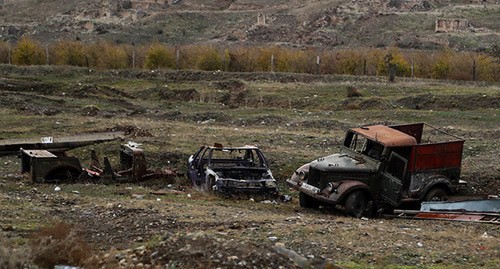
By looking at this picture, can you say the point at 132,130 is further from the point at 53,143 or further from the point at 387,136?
the point at 387,136

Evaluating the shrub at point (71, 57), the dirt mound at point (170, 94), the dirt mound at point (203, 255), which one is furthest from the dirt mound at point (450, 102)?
the dirt mound at point (203, 255)

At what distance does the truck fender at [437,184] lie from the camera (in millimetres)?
15680

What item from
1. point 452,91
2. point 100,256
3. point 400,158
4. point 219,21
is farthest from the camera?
point 219,21

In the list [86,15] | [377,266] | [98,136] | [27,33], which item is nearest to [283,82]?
[98,136]

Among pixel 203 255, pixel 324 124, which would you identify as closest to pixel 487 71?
pixel 324 124

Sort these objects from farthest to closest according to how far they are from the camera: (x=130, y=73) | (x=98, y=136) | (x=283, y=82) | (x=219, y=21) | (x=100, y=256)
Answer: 1. (x=219, y=21)
2. (x=130, y=73)
3. (x=283, y=82)
4. (x=98, y=136)
5. (x=100, y=256)

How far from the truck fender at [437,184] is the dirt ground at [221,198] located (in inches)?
40.1

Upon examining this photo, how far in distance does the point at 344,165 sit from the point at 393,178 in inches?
36.9

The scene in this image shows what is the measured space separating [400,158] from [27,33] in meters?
67.7

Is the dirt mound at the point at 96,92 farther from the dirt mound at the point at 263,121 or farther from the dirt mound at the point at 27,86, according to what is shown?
the dirt mound at the point at 263,121

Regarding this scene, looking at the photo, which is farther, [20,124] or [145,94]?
[145,94]

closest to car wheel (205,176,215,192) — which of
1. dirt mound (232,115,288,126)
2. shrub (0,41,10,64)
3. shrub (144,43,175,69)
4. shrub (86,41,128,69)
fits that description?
dirt mound (232,115,288,126)

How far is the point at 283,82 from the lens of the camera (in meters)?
39.8

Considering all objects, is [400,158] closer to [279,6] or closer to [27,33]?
[27,33]
